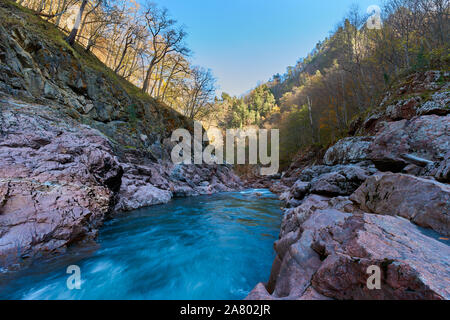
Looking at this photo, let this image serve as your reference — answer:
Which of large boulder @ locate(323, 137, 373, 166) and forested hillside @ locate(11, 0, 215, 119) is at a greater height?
forested hillside @ locate(11, 0, 215, 119)

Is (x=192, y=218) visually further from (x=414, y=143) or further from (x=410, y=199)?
(x=414, y=143)

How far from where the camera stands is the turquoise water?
8.48ft

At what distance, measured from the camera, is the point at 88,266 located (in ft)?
10.3

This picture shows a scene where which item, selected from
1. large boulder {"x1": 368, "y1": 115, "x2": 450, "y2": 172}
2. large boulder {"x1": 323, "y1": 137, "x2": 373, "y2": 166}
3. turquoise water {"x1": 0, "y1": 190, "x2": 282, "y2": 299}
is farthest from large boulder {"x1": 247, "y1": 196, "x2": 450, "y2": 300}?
large boulder {"x1": 323, "y1": 137, "x2": 373, "y2": 166}

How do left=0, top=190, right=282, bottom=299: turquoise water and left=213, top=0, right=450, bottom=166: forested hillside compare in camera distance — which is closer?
left=0, top=190, right=282, bottom=299: turquoise water

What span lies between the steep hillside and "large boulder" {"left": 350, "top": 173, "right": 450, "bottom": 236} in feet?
18.9

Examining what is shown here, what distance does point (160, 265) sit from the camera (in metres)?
3.44

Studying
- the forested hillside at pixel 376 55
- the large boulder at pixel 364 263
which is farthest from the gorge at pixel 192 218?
the forested hillside at pixel 376 55

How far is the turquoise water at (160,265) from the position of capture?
258 centimetres

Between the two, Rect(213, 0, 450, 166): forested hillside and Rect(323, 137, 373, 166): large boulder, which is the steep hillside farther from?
Rect(213, 0, 450, 166): forested hillside

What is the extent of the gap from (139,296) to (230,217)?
4.97 meters

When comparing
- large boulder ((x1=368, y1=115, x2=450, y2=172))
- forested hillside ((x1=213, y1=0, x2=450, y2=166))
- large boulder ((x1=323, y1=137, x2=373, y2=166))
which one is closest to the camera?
large boulder ((x1=368, y1=115, x2=450, y2=172))
